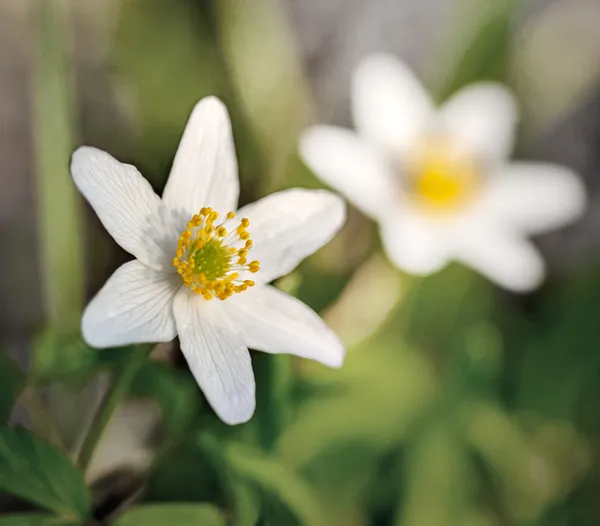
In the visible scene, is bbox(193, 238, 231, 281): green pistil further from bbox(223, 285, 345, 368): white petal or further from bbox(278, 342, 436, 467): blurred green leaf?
bbox(278, 342, 436, 467): blurred green leaf

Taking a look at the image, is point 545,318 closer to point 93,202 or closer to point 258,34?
point 258,34

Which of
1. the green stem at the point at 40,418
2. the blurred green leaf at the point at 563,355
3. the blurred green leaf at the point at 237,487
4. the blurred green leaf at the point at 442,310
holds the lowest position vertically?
the blurred green leaf at the point at 563,355

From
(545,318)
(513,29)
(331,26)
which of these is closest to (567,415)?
(545,318)

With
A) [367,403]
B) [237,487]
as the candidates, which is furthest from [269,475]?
[367,403]

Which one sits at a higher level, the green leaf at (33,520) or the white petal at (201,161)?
the white petal at (201,161)

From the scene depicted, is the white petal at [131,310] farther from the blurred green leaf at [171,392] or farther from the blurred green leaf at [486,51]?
the blurred green leaf at [486,51]

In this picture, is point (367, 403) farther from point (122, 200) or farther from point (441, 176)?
point (122, 200)

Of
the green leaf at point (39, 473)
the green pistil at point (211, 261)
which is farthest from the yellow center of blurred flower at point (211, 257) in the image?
the green leaf at point (39, 473)
